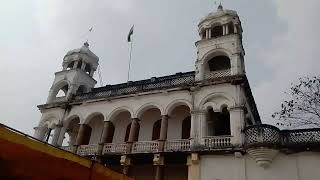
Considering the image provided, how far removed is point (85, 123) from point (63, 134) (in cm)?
210

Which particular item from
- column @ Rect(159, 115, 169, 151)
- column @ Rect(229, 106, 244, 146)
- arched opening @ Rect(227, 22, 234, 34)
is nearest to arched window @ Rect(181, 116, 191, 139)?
column @ Rect(159, 115, 169, 151)

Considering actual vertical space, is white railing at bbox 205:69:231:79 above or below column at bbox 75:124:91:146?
above

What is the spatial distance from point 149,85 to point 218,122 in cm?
534

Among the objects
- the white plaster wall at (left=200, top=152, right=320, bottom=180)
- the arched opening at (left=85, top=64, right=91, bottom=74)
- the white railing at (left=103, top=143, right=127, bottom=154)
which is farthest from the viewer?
the arched opening at (left=85, top=64, right=91, bottom=74)

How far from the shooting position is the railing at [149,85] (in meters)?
20.5

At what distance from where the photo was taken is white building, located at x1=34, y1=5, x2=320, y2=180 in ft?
51.2

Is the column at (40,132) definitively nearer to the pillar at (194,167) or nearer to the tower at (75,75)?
the tower at (75,75)

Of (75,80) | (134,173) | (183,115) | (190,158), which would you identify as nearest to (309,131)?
(190,158)

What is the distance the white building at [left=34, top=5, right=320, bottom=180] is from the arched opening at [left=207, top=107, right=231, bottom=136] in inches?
1.2

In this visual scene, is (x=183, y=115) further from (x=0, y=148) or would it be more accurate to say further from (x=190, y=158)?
(x=0, y=148)

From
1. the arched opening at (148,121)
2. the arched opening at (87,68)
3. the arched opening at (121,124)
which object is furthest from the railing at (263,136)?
the arched opening at (87,68)

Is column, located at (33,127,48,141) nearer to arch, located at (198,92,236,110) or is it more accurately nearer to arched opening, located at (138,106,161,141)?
arched opening, located at (138,106,161,141)

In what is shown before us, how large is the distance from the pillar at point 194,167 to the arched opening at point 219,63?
7.39 metres

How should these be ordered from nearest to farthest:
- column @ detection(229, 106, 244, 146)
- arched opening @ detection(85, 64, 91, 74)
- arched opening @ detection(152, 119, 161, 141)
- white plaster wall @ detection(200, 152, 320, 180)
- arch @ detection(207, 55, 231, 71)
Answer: white plaster wall @ detection(200, 152, 320, 180)
column @ detection(229, 106, 244, 146)
arched opening @ detection(152, 119, 161, 141)
arch @ detection(207, 55, 231, 71)
arched opening @ detection(85, 64, 91, 74)
